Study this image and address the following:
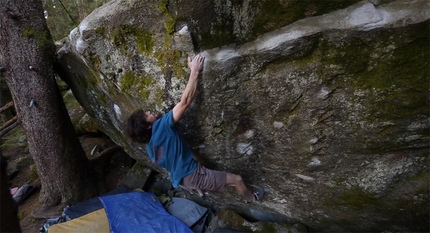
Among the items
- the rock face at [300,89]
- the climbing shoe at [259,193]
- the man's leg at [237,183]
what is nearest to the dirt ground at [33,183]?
the rock face at [300,89]

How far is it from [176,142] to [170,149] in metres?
0.14

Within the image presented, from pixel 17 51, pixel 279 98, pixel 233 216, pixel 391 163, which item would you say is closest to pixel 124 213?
pixel 233 216

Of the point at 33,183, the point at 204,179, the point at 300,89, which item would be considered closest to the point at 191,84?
the point at 300,89

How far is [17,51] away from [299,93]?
520cm

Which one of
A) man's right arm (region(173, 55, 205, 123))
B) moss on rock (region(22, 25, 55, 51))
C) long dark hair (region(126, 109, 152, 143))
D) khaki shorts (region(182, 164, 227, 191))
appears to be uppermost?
moss on rock (region(22, 25, 55, 51))

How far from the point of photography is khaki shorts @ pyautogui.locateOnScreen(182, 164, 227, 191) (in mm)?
4449

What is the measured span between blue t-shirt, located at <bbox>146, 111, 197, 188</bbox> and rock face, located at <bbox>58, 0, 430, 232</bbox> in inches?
14.9

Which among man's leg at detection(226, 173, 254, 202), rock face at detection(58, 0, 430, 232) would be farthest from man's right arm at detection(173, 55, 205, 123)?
man's leg at detection(226, 173, 254, 202)

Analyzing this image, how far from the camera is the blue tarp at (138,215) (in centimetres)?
560

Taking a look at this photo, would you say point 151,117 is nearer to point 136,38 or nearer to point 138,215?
point 136,38

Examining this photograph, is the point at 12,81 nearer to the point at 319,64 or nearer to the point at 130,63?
the point at 130,63

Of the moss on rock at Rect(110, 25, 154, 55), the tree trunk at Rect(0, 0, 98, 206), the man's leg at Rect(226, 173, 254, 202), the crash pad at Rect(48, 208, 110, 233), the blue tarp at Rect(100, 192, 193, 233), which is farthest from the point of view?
the blue tarp at Rect(100, 192, 193, 233)

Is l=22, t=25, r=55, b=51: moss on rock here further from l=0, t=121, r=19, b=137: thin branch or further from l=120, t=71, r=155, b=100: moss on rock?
l=120, t=71, r=155, b=100: moss on rock

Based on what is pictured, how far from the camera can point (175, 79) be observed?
400 cm
